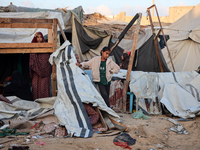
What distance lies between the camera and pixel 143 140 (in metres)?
3.62

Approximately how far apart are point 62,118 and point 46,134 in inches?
15.2

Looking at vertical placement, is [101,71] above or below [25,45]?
below

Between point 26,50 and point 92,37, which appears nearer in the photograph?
point 26,50

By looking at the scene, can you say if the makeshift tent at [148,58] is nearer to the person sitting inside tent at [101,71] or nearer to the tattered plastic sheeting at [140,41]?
the tattered plastic sheeting at [140,41]

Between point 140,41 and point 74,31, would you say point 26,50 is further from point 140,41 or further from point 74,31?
point 140,41

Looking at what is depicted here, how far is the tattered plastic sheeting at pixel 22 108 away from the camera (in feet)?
13.5

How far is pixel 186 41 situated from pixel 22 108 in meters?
7.38

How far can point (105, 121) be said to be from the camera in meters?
4.00

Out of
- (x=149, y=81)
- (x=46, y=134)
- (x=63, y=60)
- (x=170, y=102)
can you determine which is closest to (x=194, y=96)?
(x=170, y=102)

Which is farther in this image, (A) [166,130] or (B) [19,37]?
(B) [19,37]

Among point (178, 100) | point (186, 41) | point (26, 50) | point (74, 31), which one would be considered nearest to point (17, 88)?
point (26, 50)

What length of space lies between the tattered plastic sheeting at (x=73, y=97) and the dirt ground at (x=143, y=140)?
0.83 ft

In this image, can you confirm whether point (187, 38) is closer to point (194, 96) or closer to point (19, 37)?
point (194, 96)

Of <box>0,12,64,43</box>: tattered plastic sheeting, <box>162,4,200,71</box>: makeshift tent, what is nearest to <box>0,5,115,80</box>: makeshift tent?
<box>0,12,64,43</box>: tattered plastic sheeting
